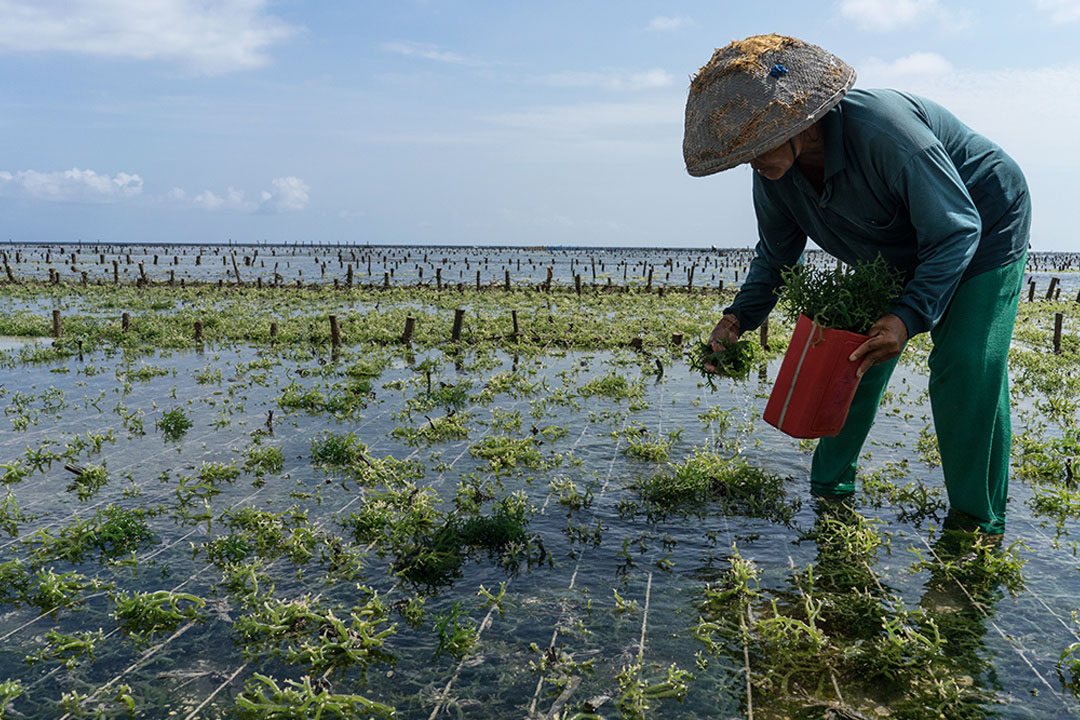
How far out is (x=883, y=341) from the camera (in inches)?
126

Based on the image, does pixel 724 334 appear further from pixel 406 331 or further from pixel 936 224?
pixel 406 331

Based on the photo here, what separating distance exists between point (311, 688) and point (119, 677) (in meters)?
0.90

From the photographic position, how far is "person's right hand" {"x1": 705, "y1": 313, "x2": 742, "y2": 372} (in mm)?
4316

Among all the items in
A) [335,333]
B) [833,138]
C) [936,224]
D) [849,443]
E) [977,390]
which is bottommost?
[335,333]

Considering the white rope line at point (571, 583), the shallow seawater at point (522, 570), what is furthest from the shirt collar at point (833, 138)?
the white rope line at point (571, 583)

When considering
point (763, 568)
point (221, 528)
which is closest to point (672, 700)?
point (763, 568)

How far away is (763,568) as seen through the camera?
388 centimetres

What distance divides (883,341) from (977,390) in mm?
824

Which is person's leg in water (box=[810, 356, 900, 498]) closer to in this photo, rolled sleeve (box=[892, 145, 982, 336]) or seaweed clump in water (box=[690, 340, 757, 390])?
seaweed clump in water (box=[690, 340, 757, 390])

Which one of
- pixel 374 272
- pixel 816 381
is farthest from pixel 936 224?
pixel 374 272

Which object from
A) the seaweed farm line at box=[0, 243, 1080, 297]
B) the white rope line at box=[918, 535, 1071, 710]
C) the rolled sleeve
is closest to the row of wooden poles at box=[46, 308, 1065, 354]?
the seaweed farm line at box=[0, 243, 1080, 297]

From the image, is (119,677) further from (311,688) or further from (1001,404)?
(1001,404)

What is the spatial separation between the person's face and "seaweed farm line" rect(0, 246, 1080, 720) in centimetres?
193

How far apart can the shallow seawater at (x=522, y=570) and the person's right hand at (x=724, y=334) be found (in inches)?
44.4
